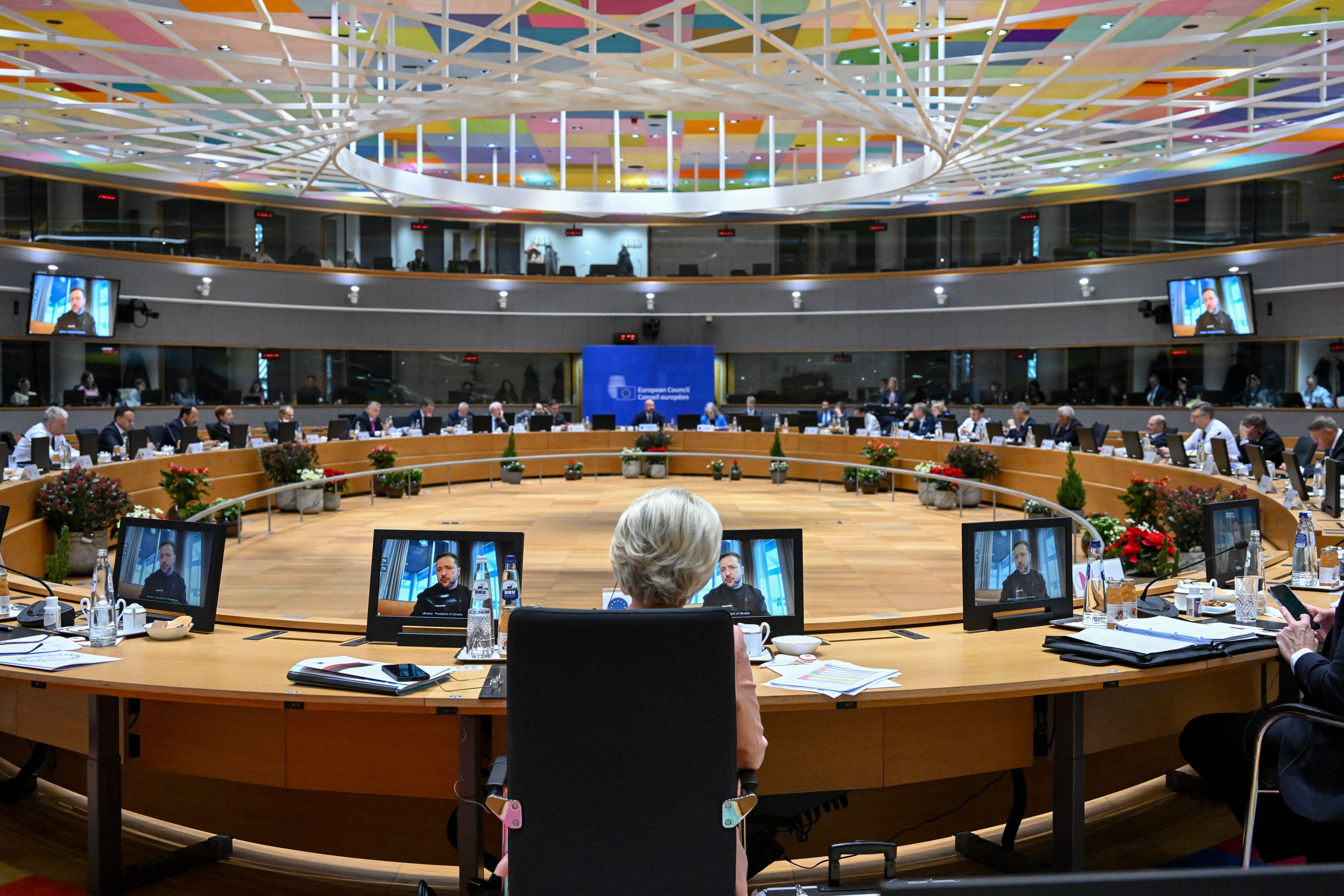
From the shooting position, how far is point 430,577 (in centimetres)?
366

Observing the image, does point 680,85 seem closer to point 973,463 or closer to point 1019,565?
point 973,463

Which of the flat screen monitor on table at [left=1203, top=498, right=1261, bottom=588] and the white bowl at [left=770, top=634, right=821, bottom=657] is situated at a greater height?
the flat screen monitor on table at [left=1203, top=498, right=1261, bottom=588]

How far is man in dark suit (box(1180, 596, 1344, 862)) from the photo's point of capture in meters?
2.66

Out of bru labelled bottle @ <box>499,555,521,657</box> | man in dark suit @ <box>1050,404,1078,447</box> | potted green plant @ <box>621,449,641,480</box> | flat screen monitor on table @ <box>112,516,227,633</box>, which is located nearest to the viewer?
bru labelled bottle @ <box>499,555,521,657</box>

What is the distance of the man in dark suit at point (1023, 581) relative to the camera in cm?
386

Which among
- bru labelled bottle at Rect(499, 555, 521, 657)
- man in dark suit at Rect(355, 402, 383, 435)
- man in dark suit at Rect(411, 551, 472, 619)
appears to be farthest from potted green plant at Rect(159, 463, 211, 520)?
bru labelled bottle at Rect(499, 555, 521, 657)

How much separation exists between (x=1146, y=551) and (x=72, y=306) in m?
16.2

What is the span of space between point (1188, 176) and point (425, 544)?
1712 centimetres

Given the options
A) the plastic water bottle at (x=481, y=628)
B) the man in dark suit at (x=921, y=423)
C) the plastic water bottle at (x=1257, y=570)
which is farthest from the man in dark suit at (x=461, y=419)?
the plastic water bottle at (x=1257, y=570)

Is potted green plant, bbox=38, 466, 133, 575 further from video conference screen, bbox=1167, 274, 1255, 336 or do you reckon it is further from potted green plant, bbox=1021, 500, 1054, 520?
video conference screen, bbox=1167, 274, 1255, 336

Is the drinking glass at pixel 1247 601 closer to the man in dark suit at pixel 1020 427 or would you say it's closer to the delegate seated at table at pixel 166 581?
the delegate seated at table at pixel 166 581

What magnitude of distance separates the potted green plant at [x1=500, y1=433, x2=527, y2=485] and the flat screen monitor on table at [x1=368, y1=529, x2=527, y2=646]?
39.1ft

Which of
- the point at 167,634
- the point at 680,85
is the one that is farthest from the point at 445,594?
the point at 680,85

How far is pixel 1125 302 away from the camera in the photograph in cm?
1764
